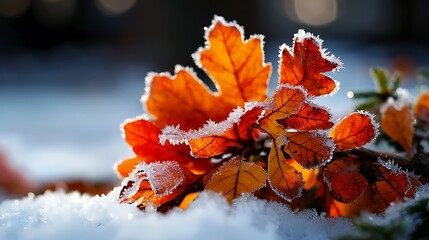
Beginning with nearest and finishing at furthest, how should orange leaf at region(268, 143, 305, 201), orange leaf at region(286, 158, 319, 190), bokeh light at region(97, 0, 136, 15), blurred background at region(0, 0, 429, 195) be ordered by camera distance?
orange leaf at region(268, 143, 305, 201), orange leaf at region(286, 158, 319, 190), blurred background at region(0, 0, 429, 195), bokeh light at region(97, 0, 136, 15)

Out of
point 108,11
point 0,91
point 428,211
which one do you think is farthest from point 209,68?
point 108,11

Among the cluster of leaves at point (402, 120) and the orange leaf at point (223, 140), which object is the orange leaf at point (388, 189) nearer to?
the cluster of leaves at point (402, 120)

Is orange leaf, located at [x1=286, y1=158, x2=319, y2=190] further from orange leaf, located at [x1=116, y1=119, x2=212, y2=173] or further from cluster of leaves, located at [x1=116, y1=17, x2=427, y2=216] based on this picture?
orange leaf, located at [x1=116, y1=119, x2=212, y2=173]

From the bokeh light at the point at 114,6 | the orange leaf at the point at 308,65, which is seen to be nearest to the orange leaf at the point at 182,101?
the orange leaf at the point at 308,65

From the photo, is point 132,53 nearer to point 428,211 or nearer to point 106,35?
point 106,35

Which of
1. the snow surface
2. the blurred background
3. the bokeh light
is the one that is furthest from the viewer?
the bokeh light

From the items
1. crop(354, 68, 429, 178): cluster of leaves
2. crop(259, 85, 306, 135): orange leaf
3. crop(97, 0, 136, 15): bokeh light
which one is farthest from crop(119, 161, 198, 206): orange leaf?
crop(97, 0, 136, 15): bokeh light
